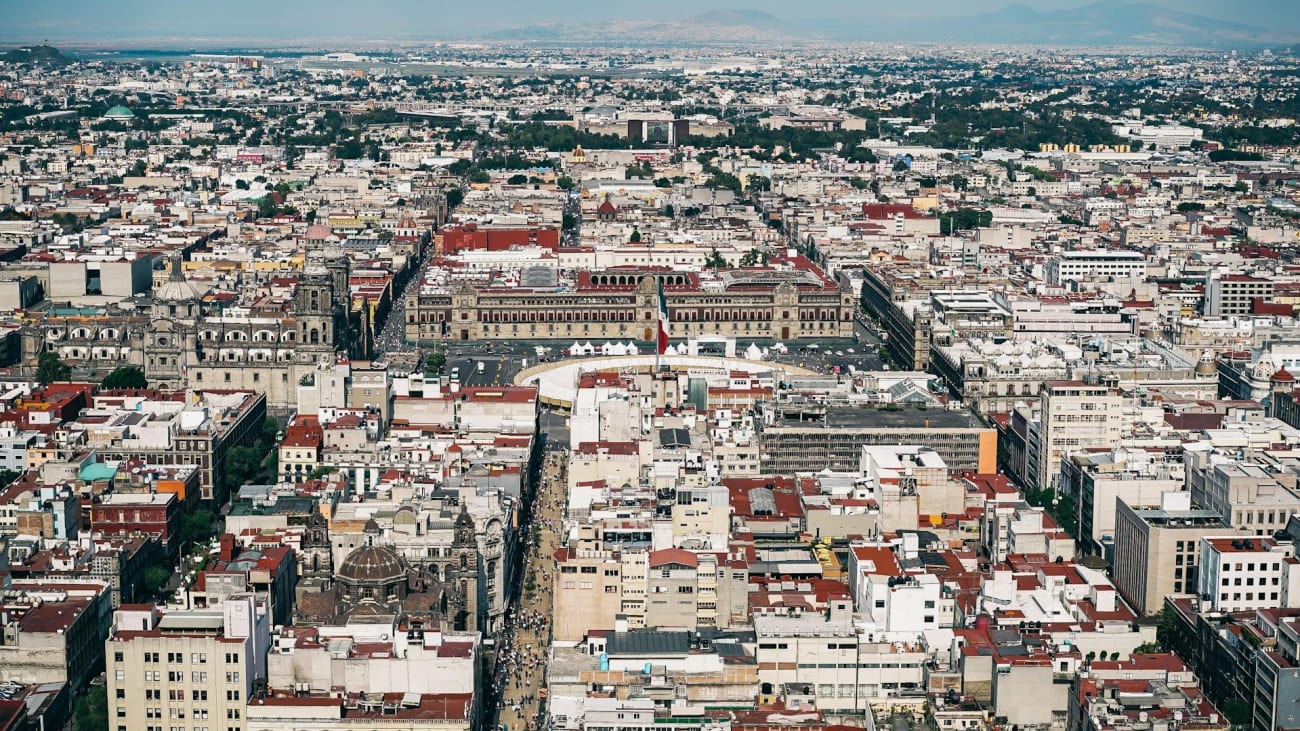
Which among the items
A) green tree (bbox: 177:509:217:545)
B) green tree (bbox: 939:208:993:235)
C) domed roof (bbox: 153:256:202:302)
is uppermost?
domed roof (bbox: 153:256:202:302)

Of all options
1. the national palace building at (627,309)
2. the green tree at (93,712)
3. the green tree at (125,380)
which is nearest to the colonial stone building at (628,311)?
the national palace building at (627,309)

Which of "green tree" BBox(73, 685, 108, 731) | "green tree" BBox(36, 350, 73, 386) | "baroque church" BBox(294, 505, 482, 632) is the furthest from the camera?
→ "green tree" BBox(36, 350, 73, 386)

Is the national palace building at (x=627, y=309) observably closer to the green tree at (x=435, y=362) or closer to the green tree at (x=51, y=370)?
the green tree at (x=435, y=362)

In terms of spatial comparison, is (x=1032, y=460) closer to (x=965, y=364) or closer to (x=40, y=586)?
(x=965, y=364)

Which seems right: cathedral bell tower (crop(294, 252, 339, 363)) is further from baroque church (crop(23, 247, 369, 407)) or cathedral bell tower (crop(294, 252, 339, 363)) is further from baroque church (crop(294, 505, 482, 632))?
baroque church (crop(294, 505, 482, 632))

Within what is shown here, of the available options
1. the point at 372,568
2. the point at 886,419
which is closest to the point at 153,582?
the point at 372,568

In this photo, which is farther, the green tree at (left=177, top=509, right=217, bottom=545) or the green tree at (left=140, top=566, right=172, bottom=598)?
the green tree at (left=177, top=509, right=217, bottom=545)

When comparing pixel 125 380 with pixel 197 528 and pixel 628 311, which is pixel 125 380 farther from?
→ pixel 628 311

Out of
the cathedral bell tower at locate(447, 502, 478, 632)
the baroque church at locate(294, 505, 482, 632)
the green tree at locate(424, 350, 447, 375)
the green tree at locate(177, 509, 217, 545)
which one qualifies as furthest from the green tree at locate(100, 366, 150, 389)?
the cathedral bell tower at locate(447, 502, 478, 632)
